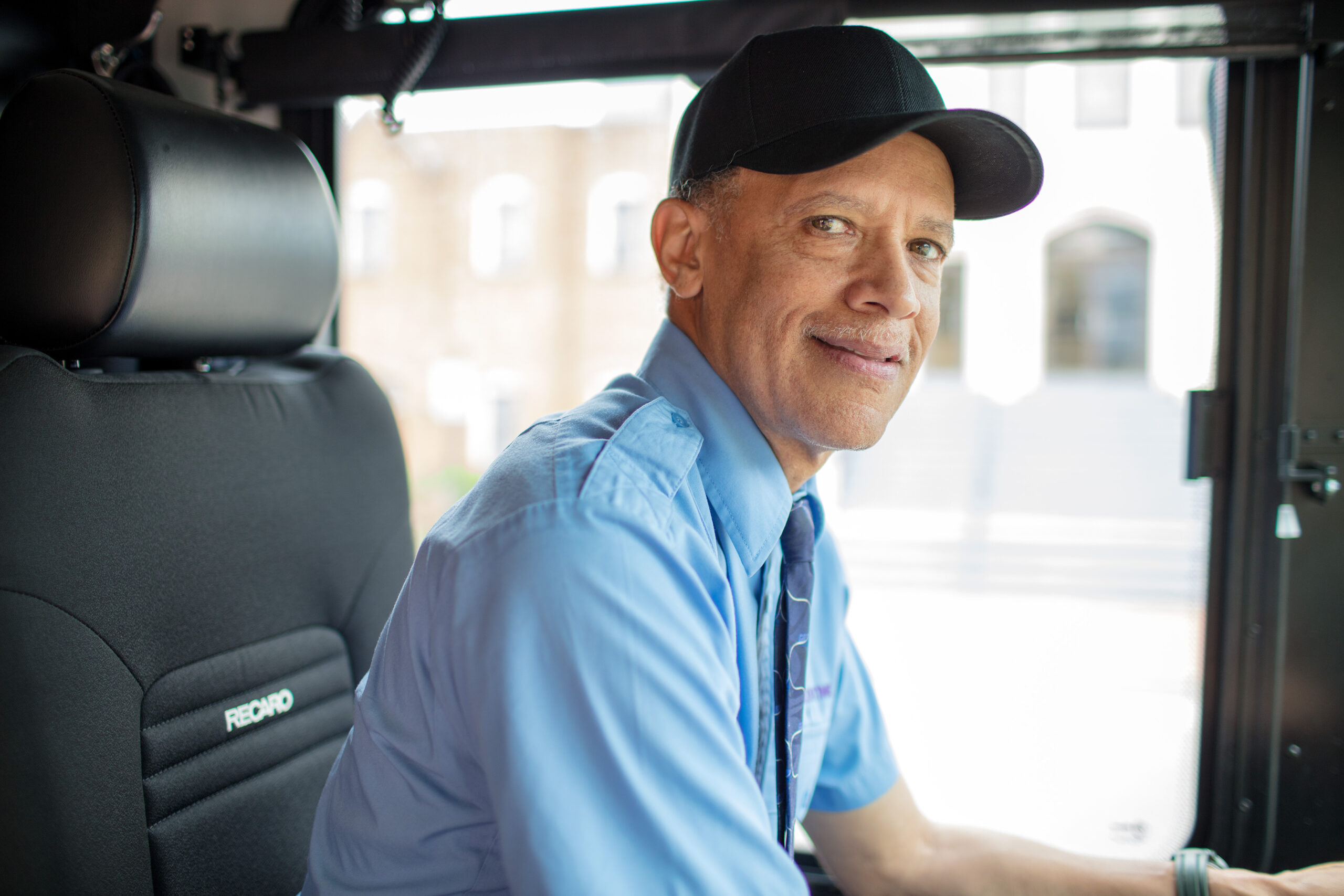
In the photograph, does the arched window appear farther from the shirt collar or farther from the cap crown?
the shirt collar

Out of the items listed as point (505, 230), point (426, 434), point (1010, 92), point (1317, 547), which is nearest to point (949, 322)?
point (1010, 92)

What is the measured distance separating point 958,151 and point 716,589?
674 mm

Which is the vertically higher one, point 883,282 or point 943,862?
point 883,282

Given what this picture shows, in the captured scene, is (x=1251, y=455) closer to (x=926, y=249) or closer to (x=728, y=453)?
(x=926, y=249)

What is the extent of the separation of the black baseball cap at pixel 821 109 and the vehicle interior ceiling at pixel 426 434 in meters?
0.39

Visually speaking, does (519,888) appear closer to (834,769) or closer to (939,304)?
(834,769)

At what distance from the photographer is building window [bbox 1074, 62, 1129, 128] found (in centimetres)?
221

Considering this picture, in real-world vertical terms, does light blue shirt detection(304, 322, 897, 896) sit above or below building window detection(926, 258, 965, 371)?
below

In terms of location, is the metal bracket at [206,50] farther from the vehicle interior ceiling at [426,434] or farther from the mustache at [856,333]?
the mustache at [856,333]

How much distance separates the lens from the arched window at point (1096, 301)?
15.1 feet

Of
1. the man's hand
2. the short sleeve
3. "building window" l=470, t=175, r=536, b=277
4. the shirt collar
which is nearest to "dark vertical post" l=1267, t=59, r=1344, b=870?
the man's hand

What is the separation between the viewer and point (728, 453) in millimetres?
1081

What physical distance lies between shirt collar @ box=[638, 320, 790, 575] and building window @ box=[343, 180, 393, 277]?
80cm

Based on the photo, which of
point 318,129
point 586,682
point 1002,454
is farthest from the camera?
point 1002,454
